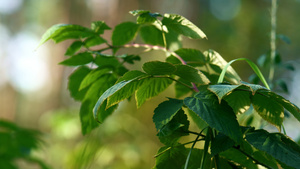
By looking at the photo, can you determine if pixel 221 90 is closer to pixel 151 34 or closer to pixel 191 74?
pixel 191 74

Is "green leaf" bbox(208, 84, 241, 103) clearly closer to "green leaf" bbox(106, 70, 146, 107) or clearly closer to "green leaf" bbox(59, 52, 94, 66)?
"green leaf" bbox(106, 70, 146, 107)

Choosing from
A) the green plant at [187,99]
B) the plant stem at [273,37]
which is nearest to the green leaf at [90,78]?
the green plant at [187,99]

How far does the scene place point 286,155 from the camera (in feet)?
1.16

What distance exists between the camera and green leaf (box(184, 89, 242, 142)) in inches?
13.7

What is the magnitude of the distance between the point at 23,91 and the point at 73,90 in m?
14.7

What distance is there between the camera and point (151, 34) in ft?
2.15

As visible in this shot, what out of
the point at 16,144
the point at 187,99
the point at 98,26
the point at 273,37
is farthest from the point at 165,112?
the point at 16,144

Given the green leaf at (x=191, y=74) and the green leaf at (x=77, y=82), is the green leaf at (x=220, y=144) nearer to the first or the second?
the green leaf at (x=191, y=74)

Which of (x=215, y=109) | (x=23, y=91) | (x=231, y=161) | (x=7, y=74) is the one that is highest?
(x=215, y=109)

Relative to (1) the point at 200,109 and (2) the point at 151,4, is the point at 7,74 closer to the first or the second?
(2) the point at 151,4

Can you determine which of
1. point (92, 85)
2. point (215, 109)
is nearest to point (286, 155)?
point (215, 109)

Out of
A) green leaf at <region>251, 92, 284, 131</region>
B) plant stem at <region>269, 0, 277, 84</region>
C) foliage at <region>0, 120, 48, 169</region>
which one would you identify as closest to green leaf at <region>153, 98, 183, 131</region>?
green leaf at <region>251, 92, 284, 131</region>

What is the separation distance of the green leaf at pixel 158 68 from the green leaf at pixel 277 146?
0.40 ft

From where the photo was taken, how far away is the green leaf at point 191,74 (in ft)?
1.31
